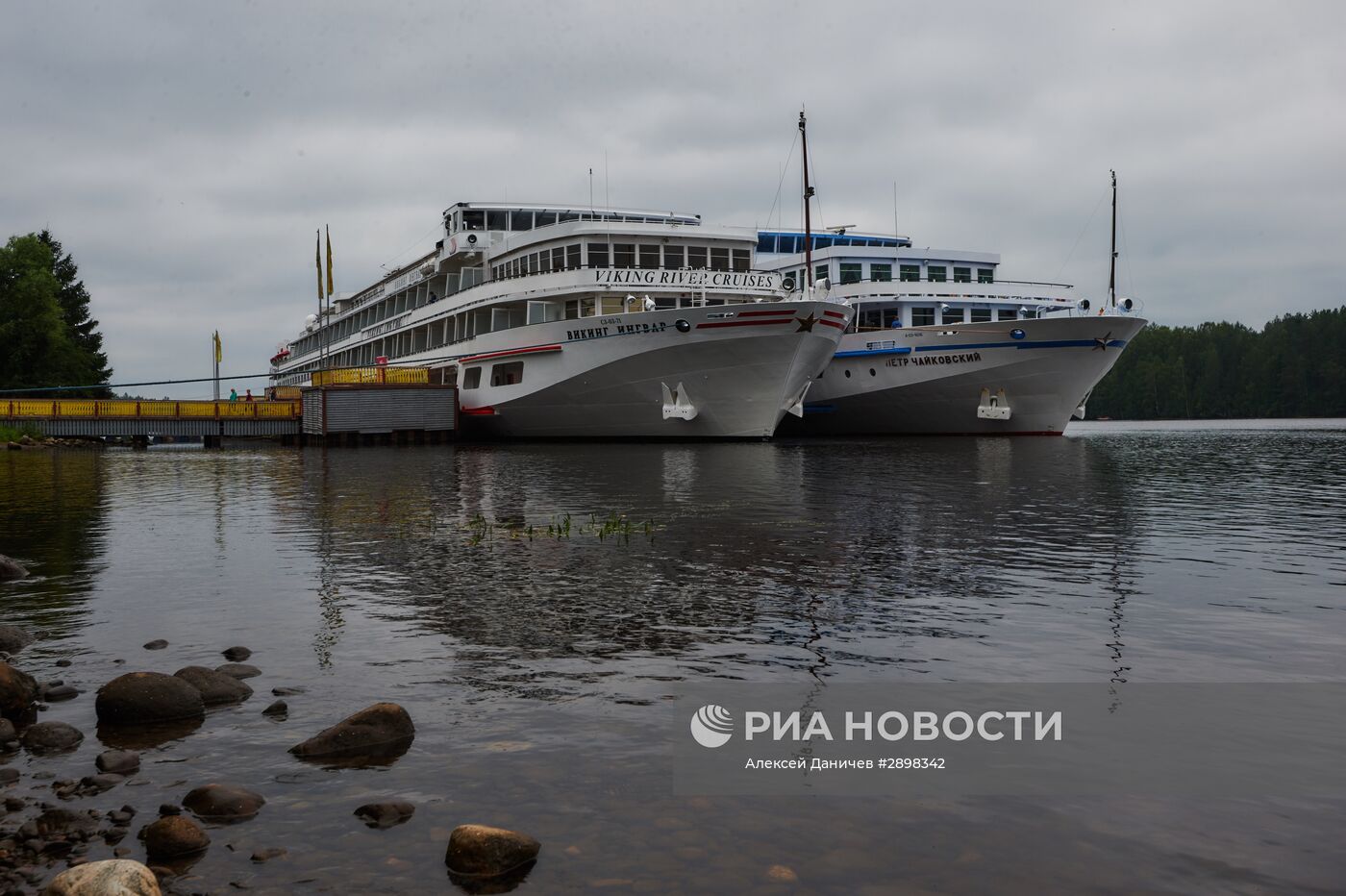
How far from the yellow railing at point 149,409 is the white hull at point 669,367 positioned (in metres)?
21.0

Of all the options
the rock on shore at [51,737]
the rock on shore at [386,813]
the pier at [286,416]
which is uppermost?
the pier at [286,416]

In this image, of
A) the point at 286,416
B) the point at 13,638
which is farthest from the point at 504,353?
the point at 13,638

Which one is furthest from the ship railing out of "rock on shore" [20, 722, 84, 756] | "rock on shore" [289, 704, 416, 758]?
"rock on shore" [289, 704, 416, 758]

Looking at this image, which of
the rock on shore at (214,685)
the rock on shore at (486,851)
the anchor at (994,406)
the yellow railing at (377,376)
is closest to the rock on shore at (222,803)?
the rock on shore at (486,851)

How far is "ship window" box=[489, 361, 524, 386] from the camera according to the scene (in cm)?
4703

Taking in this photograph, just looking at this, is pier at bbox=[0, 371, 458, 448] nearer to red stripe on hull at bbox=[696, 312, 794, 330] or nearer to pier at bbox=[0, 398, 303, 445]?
pier at bbox=[0, 398, 303, 445]

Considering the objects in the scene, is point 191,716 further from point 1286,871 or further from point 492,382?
point 492,382

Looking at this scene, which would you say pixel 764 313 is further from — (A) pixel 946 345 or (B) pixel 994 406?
(B) pixel 994 406

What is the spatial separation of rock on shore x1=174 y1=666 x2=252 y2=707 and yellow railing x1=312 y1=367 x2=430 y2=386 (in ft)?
159

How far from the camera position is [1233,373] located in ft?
489

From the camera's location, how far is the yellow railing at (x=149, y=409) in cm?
5741

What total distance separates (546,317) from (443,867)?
41.4 m

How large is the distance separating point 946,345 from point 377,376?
28756mm

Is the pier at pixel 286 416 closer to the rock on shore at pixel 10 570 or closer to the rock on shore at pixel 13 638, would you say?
the rock on shore at pixel 10 570
